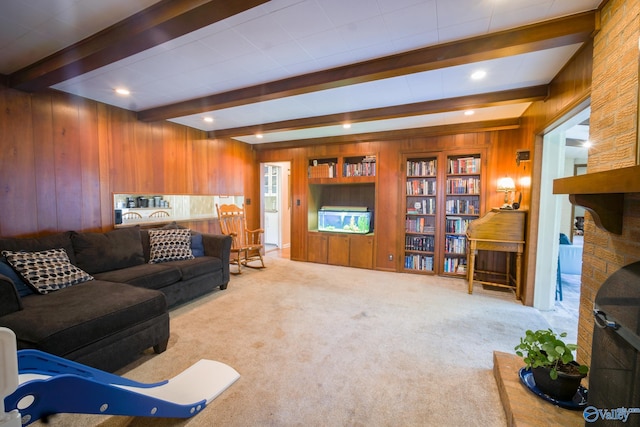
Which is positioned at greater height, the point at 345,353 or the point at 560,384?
the point at 560,384

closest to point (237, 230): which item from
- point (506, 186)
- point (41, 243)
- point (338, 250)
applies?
point (338, 250)

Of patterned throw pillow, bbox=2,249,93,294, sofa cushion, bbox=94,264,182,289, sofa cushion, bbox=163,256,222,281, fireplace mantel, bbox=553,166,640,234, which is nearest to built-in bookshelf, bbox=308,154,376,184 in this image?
sofa cushion, bbox=163,256,222,281

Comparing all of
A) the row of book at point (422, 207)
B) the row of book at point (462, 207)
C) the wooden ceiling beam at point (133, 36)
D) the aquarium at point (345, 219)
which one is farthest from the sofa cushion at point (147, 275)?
the row of book at point (462, 207)

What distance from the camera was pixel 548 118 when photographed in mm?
2635

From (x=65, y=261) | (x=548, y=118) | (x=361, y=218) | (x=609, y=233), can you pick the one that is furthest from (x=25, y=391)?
(x=361, y=218)

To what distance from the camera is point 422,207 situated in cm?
450

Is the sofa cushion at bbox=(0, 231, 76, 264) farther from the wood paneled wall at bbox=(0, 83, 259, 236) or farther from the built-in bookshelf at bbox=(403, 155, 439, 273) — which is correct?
the built-in bookshelf at bbox=(403, 155, 439, 273)

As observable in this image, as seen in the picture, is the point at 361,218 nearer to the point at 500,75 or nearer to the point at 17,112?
the point at 500,75

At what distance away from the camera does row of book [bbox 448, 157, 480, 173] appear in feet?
13.4

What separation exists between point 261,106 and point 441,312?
125 inches

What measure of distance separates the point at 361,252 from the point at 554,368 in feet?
11.2

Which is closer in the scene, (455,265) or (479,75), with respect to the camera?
(479,75)

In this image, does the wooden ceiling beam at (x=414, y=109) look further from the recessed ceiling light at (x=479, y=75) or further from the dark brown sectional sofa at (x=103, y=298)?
the dark brown sectional sofa at (x=103, y=298)

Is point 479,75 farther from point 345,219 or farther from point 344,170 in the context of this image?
point 345,219
